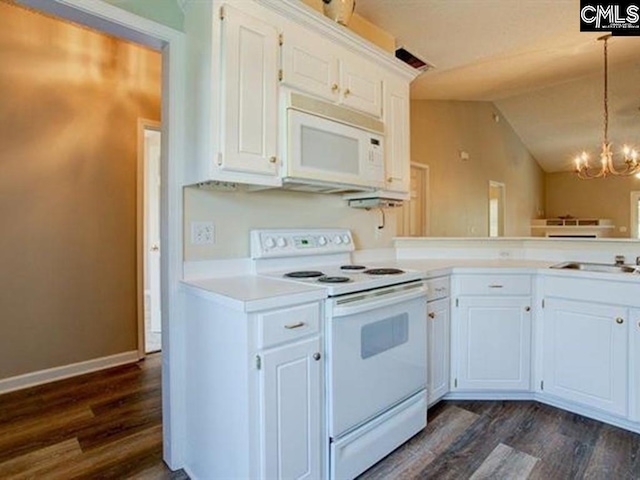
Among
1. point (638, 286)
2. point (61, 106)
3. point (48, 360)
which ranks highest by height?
point (61, 106)

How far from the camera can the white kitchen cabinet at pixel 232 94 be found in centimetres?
162

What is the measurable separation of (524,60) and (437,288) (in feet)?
10.5

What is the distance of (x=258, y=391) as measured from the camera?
1373mm

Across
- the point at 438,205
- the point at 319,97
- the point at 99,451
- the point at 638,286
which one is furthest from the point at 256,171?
the point at 438,205

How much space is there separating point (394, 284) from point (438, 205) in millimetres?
3686

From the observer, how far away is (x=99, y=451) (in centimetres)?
195

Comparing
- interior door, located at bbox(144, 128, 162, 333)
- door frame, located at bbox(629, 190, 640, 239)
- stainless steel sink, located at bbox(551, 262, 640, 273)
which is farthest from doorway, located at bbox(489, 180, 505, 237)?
interior door, located at bbox(144, 128, 162, 333)

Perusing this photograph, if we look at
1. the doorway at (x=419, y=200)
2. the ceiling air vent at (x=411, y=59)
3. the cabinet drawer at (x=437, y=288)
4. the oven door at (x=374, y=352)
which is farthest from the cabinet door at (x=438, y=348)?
the doorway at (x=419, y=200)

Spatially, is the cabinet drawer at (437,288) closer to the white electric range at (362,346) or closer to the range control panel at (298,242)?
the white electric range at (362,346)

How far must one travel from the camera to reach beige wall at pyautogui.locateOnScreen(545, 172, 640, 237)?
1000 centimetres

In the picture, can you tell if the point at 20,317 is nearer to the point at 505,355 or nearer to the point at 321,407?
the point at 321,407

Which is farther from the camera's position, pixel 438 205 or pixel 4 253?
pixel 438 205

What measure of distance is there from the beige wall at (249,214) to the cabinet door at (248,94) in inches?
12.8

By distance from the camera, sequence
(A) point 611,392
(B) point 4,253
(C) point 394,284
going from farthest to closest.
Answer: (B) point 4,253 → (A) point 611,392 → (C) point 394,284
